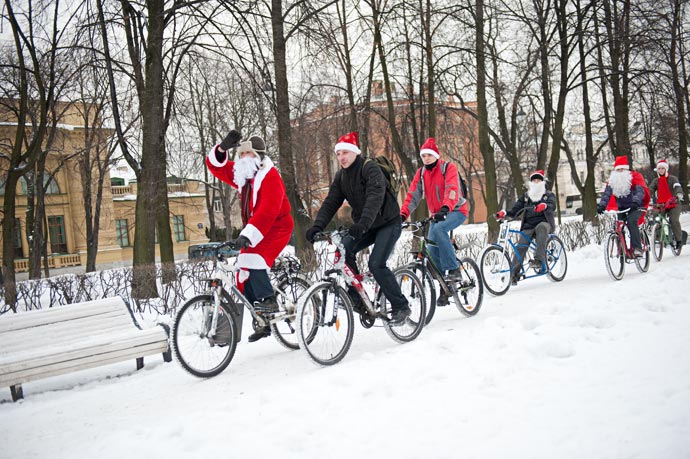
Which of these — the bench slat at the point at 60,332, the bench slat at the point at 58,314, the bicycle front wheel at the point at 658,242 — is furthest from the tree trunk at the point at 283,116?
the bicycle front wheel at the point at 658,242

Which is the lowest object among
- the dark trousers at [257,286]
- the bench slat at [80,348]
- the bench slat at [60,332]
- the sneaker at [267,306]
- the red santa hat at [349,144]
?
the bench slat at [80,348]

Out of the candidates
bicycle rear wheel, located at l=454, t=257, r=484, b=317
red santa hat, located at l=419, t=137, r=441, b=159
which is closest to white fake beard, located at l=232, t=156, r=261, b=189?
red santa hat, located at l=419, t=137, r=441, b=159

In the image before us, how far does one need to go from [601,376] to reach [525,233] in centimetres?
Answer: 572

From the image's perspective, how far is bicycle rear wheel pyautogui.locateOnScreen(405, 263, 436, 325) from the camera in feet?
21.1

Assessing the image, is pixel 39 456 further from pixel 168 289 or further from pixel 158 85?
pixel 158 85

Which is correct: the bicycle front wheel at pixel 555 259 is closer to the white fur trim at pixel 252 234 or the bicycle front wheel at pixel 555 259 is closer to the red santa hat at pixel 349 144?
the red santa hat at pixel 349 144

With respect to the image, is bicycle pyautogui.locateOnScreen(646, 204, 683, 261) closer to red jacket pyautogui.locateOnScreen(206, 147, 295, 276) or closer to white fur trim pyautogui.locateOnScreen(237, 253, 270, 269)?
red jacket pyautogui.locateOnScreen(206, 147, 295, 276)

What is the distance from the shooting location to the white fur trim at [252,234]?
5391 mm

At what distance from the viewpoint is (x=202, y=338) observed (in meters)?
5.11

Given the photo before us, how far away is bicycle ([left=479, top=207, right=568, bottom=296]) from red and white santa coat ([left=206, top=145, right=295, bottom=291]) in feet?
11.7

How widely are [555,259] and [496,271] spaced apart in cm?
156

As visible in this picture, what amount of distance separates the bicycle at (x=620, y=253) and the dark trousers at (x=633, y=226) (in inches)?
2.8

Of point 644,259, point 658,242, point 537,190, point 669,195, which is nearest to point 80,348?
point 537,190

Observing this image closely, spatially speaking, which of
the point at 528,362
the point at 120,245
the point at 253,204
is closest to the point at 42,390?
the point at 253,204
